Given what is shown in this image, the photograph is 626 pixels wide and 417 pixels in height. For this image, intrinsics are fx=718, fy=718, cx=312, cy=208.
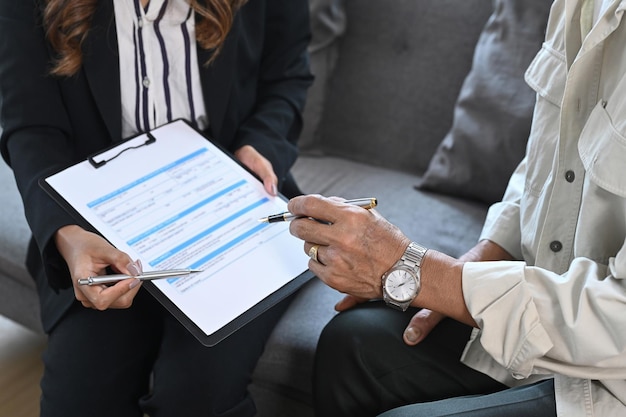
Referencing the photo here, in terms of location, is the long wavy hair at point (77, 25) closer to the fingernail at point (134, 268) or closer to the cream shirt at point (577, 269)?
the fingernail at point (134, 268)

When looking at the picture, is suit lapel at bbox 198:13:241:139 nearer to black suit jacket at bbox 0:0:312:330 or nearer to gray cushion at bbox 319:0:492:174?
black suit jacket at bbox 0:0:312:330

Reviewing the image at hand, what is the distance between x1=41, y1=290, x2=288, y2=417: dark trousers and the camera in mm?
1182

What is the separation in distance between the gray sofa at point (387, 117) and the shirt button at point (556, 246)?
1.53 feet

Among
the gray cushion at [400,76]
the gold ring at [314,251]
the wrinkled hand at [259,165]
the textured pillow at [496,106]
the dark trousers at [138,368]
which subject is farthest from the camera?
the gray cushion at [400,76]

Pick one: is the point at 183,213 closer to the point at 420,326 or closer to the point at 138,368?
the point at 138,368

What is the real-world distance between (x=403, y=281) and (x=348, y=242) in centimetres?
10

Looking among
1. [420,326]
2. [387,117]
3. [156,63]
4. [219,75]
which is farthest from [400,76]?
[420,326]

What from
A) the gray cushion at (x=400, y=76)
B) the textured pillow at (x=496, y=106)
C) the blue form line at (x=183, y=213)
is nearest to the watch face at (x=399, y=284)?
the blue form line at (x=183, y=213)

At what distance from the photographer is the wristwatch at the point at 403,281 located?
105 centimetres

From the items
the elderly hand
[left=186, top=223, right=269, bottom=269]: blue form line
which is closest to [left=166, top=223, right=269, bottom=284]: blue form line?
[left=186, top=223, right=269, bottom=269]: blue form line

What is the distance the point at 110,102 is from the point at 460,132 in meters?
0.83

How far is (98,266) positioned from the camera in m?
1.11

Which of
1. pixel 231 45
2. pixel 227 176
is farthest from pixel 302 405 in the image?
pixel 231 45

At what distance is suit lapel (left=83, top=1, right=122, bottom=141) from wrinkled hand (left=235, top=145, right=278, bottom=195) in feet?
0.82
